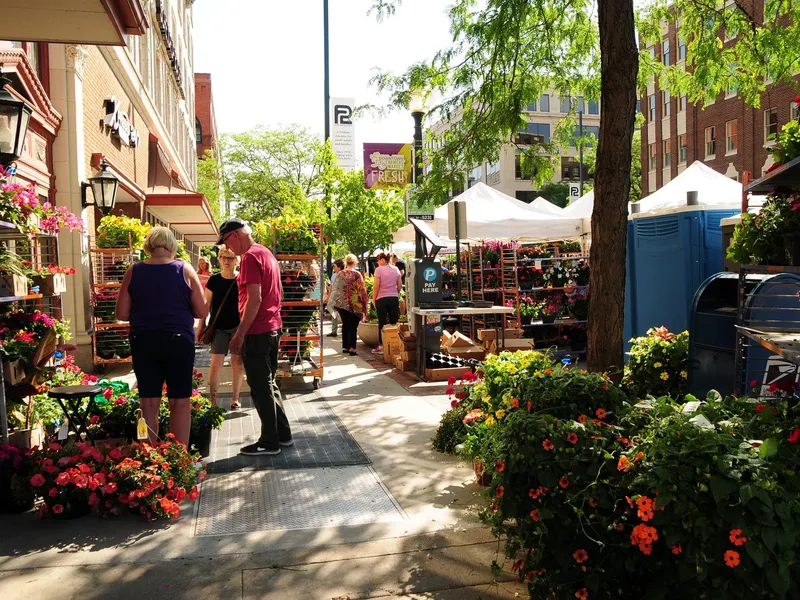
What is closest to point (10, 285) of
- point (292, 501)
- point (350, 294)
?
point (292, 501)

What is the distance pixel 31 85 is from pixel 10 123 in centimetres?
384

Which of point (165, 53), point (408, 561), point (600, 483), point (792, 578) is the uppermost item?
point (165, 53)

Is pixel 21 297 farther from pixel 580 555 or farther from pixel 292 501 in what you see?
pixel 580 555

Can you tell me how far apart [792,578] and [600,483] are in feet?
2.40

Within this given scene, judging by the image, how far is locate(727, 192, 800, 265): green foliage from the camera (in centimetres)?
425

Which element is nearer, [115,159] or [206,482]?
[206,482]

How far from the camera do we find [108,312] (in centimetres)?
1136

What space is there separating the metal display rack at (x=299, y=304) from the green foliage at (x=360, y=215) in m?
21.7

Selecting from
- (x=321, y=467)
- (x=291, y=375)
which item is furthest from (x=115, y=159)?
(x=321, y=467)

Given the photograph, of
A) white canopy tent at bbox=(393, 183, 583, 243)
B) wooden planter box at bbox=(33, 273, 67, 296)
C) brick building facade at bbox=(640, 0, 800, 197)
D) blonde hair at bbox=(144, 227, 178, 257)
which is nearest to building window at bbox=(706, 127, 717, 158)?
brick building facade at bbox=(640, 0, 800, 197)

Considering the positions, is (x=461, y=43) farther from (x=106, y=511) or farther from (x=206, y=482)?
(x=106, y=511)

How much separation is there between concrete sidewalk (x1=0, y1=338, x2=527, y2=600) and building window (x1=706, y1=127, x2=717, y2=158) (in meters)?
36.5

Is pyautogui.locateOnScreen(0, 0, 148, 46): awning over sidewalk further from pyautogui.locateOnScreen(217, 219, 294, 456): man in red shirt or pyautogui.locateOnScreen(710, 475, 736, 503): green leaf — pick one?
pyautogui.locateOnScreen(710, 475, 736, 503): green leaf

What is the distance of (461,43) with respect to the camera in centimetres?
856
